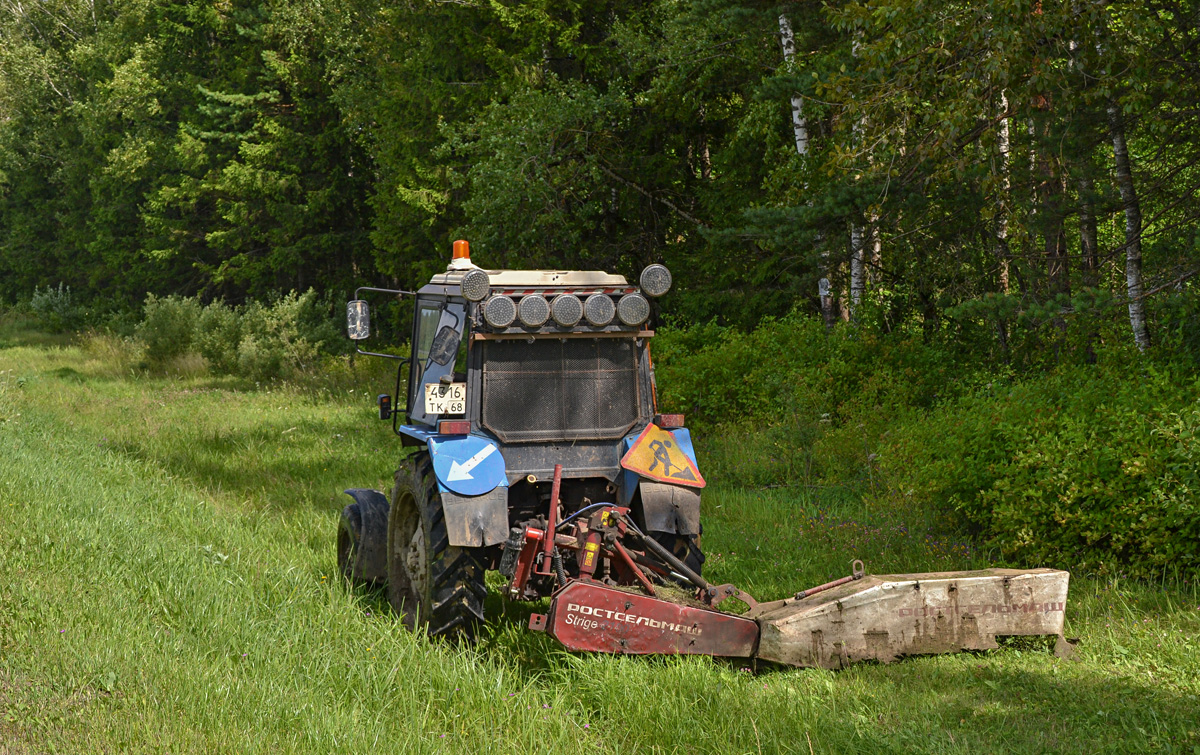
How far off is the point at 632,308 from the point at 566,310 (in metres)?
0.47

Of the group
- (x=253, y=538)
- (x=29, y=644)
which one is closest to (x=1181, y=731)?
(x=29, y=644)

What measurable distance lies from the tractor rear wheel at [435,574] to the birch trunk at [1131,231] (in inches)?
265

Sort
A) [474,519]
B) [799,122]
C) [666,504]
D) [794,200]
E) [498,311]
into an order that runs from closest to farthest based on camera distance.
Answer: [474,519] → [498,311] → [666,504] → [794,200] → [799,122]

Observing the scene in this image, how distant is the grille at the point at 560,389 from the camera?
6.78 meters

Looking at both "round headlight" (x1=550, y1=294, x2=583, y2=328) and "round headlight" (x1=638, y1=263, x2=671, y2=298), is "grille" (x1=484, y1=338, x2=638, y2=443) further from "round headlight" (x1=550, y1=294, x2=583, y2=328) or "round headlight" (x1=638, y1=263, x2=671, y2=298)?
"round headlight" (x1=638, y1=263, x2=671, y2=298)

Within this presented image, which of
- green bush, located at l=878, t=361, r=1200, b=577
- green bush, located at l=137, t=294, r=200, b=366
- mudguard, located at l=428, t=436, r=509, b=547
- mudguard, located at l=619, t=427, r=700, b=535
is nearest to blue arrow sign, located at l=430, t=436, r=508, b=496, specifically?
mudguard, located at l=428, t=436, r=509, b=547

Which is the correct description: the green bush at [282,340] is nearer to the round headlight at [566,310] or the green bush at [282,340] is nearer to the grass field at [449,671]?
the grass field at [449,671]

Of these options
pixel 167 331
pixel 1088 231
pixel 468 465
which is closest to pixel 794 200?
pixel 1088 231

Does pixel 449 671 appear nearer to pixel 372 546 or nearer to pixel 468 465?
pixel 468 465

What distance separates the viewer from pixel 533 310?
6.52m

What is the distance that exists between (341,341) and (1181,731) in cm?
2671

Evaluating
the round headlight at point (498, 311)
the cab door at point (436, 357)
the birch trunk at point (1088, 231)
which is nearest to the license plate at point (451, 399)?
the cab door at point (436, 357)

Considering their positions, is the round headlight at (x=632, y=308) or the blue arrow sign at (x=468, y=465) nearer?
the blue arrow sign at (x=468, y=465)

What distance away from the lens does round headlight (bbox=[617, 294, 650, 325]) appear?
22.1ft
